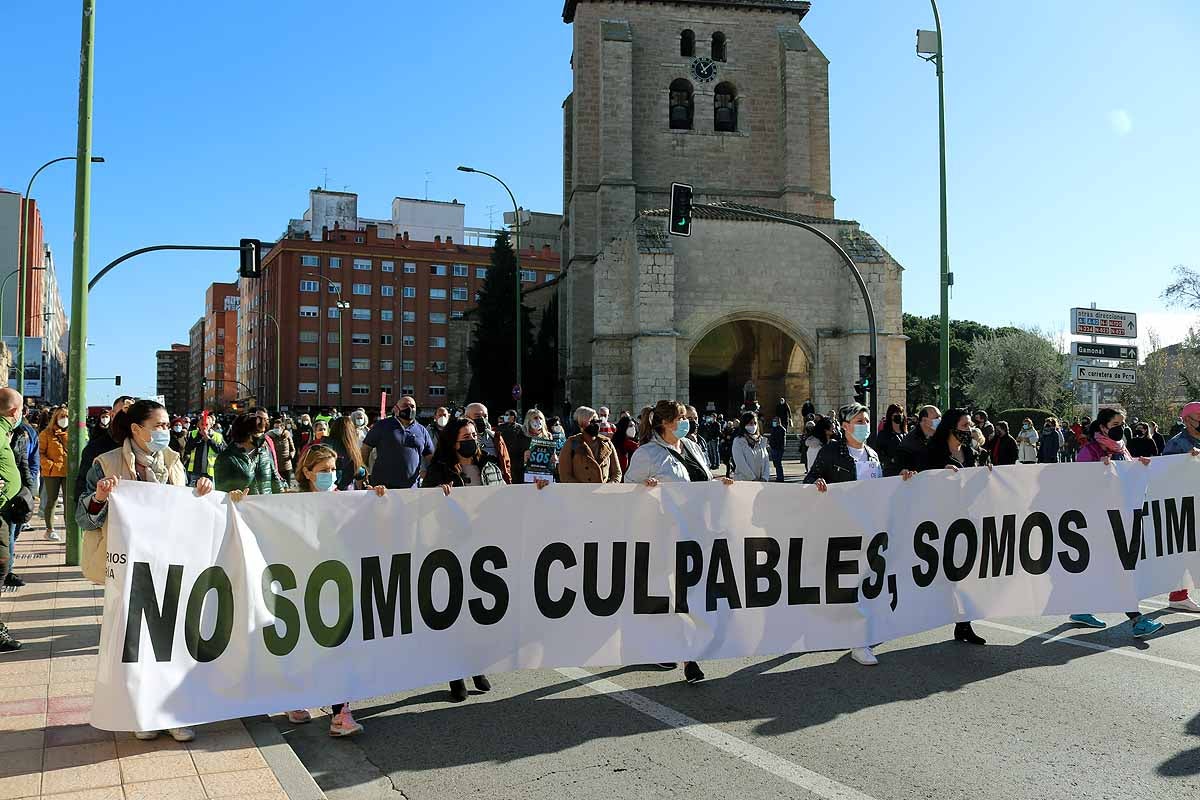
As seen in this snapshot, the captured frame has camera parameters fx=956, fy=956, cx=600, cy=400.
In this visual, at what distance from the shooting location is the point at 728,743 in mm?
4828

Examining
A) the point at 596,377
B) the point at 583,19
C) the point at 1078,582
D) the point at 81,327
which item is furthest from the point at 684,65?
the point at 1078,582

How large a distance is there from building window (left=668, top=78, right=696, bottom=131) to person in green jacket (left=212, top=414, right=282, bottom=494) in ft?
133

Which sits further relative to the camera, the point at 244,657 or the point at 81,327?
the point at 81,327

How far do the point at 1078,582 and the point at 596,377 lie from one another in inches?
1248

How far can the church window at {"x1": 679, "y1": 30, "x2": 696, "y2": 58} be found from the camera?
4544 cm

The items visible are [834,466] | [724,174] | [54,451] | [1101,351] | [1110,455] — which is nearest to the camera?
[834,466]

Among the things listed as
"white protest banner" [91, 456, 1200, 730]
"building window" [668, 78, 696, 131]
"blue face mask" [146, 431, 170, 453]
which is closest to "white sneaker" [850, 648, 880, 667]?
"white protest banner" [91, 456, 1200, 730]

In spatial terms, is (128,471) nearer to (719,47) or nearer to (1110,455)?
(1110,455)

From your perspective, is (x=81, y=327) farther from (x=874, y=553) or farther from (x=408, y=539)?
(x=874, y=553)

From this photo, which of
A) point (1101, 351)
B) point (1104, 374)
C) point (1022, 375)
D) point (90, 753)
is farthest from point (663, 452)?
point (1022, 375)

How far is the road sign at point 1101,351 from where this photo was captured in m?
26.8

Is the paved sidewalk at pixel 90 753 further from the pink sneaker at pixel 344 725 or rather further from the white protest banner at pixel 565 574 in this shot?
the pink sneaker at pixel 344 725

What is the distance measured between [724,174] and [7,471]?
4145 cm

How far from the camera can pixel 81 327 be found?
10.7m
